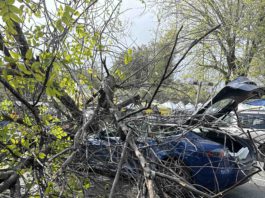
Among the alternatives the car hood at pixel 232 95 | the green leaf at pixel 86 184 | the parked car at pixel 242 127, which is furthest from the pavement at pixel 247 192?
the green leaf at pixel 86 184

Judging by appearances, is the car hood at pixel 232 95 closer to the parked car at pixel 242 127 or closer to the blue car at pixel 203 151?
the blue car at pixel 203 151

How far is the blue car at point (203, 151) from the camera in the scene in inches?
87.0

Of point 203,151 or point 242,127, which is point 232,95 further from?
point 242,127

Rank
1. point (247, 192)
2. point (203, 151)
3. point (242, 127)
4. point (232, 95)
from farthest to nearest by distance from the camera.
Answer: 1. point (247, 192)
2. point (232, 95)
3. point (203, 151)
4. point (242, 127)

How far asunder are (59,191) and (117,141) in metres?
0.62

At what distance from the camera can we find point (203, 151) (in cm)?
293

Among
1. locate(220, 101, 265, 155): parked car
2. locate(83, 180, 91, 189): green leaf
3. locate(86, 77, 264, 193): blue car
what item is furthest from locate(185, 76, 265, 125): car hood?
locate(83, 180, 91, 189): green leaf

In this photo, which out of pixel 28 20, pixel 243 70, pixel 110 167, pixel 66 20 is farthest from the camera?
pixel 243 70

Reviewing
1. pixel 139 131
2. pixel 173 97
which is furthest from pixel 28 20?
pixel 173 97

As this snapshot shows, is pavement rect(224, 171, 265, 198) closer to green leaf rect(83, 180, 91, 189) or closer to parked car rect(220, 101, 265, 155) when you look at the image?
parked car rect(220, 101, 265, 155)

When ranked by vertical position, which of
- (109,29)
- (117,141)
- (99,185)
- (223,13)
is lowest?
(99,185)

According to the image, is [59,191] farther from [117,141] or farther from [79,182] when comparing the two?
[117,141]

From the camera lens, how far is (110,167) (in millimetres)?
2465

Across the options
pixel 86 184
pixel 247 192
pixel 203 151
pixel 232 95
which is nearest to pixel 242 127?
pixel 203 151
